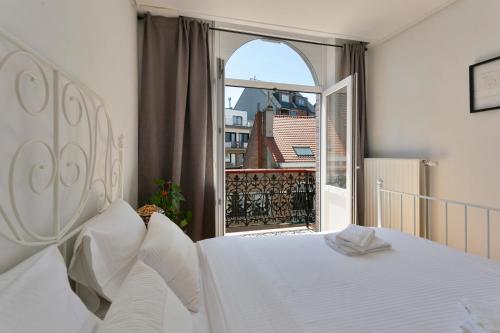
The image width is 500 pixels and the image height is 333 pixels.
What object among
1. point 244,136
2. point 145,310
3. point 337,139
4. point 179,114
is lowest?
point 145,310

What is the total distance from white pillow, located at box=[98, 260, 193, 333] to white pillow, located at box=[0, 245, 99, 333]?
0.11 m

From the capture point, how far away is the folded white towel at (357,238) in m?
1.52

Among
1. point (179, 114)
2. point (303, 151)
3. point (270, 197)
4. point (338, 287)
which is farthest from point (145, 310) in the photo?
point (303, 151)

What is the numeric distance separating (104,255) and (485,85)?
2.78 m

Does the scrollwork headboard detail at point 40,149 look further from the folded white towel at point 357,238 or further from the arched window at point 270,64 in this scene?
the arched window at point 270,64

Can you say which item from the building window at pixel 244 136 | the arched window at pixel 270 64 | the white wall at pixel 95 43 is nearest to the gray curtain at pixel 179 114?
the white wall at pixel 95 43

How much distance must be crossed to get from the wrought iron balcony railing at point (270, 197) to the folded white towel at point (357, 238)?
3.18m

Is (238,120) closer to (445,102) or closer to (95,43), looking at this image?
(445,102)

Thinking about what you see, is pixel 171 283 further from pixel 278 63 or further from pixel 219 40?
pixel 278 63

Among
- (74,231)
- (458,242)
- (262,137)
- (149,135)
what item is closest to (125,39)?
(149,135)

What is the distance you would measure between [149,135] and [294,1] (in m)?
1.82

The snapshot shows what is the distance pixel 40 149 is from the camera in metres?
0.90

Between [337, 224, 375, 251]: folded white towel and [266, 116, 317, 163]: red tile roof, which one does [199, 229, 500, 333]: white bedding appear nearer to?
[337, 224, 375, 251]: folded white towel

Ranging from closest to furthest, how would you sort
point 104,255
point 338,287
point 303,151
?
point 104,255 → point 338,287 → point 303,151
